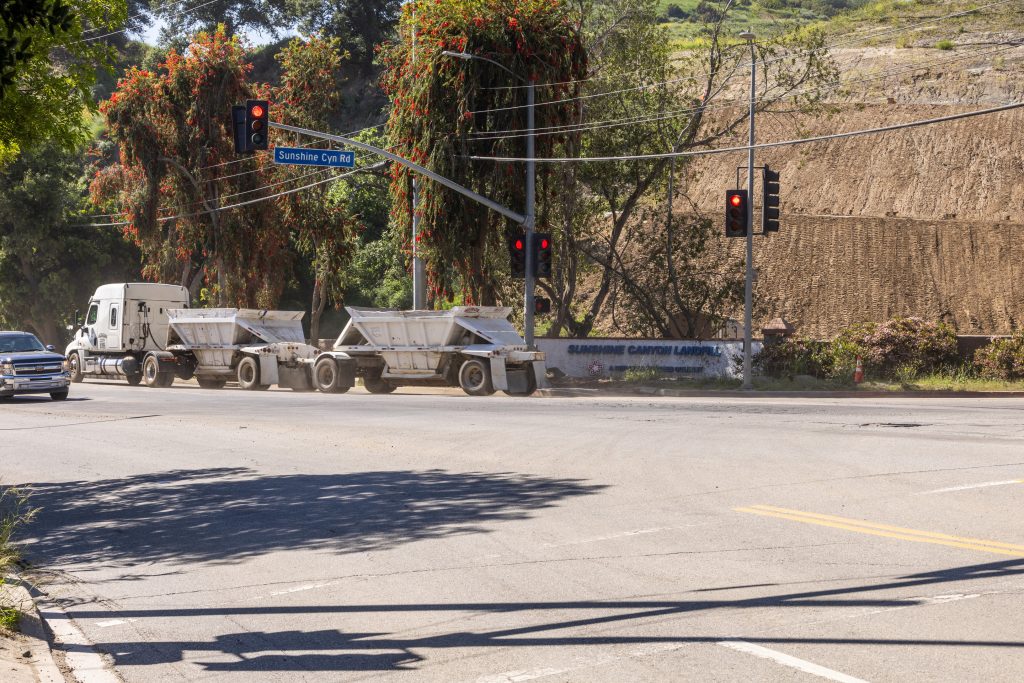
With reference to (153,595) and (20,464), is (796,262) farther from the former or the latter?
(153,595)

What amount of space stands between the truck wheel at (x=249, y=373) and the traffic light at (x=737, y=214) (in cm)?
1515

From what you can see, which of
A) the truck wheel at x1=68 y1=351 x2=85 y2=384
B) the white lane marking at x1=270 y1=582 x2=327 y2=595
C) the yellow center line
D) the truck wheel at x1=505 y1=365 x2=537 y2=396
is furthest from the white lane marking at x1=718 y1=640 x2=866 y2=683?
the truck wheel at x1=68 y1=351 x2=85 y2=384

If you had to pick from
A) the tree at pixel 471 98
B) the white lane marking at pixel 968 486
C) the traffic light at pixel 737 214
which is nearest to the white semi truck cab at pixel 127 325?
the tree at pixel 471 98

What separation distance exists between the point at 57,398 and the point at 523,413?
1422cm

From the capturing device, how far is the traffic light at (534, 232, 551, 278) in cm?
3275

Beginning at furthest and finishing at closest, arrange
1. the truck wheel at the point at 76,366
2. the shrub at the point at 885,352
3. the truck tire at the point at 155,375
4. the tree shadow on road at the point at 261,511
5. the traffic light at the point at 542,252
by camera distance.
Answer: the truck wheel at the point at 76,366 < the truck tire at the point at 155,375 < the shrub at the point at 885,352 < the traffic light at the point at 542,252 < the tree shadow on road at the point at 261,511

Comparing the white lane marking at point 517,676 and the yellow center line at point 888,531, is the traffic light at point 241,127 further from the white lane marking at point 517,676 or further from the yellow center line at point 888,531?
the white lane marking at point 517,676

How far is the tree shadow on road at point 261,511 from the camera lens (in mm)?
9727

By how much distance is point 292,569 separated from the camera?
8609 mm

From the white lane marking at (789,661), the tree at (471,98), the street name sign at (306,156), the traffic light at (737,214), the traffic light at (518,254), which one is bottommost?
the white lane marking at (789,661)

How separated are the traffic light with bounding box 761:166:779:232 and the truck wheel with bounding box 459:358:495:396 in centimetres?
873

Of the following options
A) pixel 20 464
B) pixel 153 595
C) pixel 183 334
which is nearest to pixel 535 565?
pixel 153 595

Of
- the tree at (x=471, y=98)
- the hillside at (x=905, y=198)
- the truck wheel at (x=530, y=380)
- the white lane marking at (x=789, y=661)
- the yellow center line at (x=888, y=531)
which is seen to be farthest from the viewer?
the hillside at (x=905, y=198)

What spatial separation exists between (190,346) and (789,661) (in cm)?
3399
